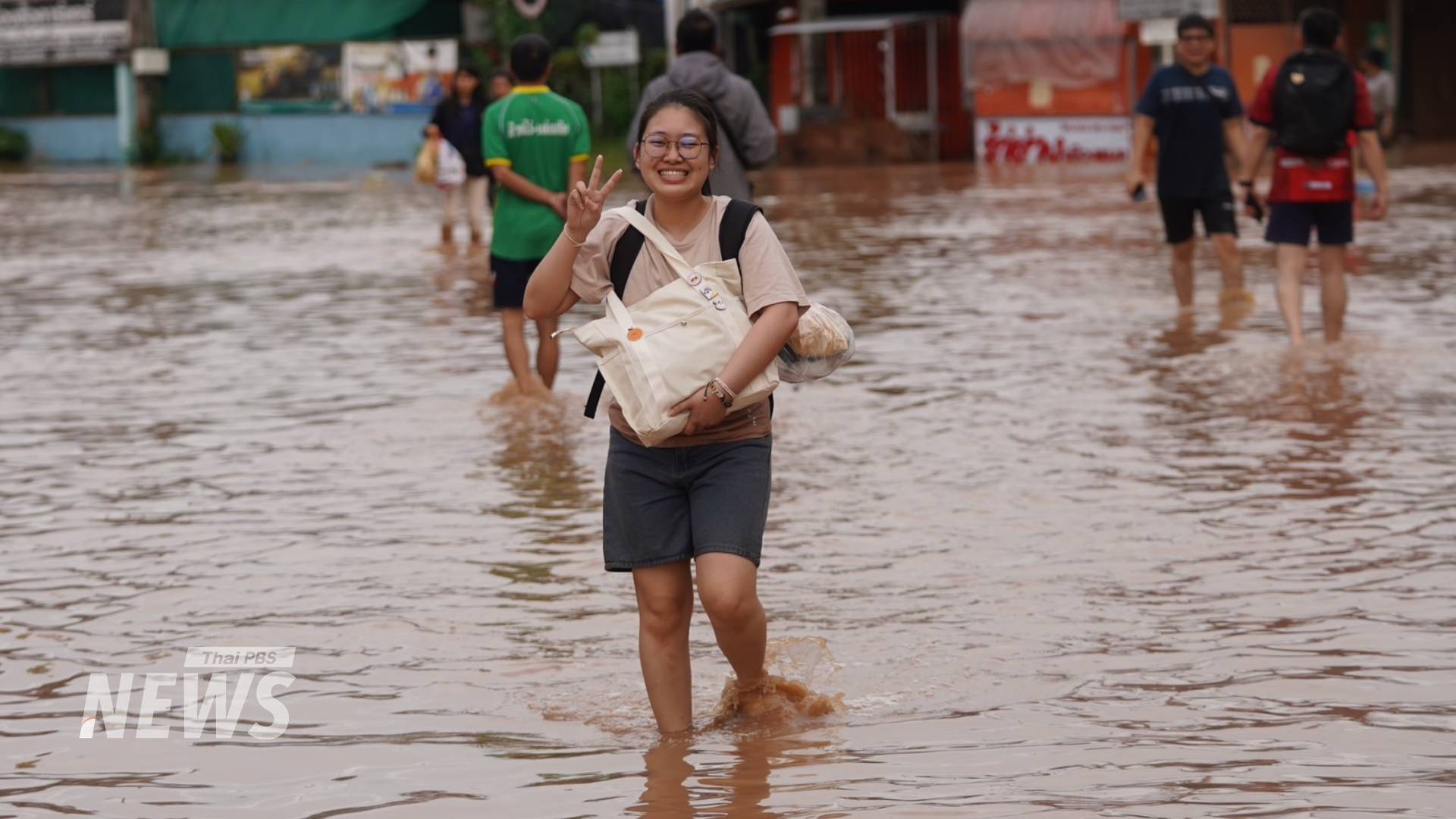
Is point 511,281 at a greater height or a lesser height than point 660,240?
lesser

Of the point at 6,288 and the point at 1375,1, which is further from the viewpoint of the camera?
the point at 1375,1

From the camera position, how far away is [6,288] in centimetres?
1700

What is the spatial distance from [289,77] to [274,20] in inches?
58.7

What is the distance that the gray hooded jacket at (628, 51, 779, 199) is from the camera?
942 cm

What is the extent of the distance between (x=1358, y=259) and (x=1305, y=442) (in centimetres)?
770

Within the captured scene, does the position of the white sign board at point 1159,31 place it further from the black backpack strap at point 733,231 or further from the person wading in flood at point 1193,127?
the black backpack strap at point 733,231

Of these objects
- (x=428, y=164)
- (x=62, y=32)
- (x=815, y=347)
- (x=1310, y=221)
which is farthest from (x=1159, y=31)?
(x=62, y=32)

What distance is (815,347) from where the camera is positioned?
476 centimetres

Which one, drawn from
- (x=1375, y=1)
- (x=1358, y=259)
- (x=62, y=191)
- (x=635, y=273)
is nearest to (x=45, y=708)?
(x=635, y=273)

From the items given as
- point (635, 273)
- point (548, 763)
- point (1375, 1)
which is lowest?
point (548, 763)

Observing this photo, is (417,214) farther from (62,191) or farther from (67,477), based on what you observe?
(67,477)

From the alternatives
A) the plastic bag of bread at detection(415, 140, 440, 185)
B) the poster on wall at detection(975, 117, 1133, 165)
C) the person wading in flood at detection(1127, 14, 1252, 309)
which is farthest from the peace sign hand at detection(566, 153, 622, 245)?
the poster on wall at detection(975, 117, 1133, 165)

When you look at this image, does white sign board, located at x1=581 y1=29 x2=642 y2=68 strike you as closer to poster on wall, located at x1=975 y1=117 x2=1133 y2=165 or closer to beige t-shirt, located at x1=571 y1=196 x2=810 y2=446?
poster on wall, located at x1=975 y1=117 x2=1133 y2=165

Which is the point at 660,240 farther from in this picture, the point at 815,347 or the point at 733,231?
the point at 815,347
